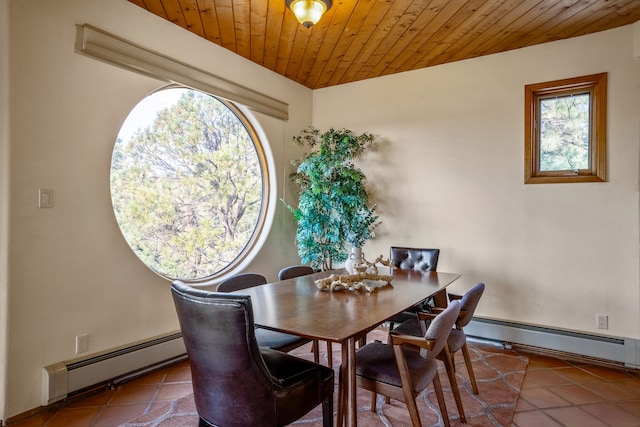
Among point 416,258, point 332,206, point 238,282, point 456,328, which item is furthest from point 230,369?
point 332,206

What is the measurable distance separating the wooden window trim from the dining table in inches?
59.9

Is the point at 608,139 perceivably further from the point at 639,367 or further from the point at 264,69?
the point at 264,69

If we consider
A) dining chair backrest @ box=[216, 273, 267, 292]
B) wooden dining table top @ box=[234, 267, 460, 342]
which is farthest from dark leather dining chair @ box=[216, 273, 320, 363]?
wooden dining table top @ box=[234, 267, 460, 342]

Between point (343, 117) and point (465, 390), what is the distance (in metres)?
3.26

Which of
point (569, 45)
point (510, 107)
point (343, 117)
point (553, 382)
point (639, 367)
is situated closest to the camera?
point (553, 382)

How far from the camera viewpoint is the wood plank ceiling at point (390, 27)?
2775mm

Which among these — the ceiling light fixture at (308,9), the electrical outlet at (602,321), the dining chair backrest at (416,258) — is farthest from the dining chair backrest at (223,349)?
the electrical outlet at (602,321)

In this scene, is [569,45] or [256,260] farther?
[256,260]

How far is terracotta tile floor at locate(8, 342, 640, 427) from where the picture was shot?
2215 mm

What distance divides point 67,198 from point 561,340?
4115 mm

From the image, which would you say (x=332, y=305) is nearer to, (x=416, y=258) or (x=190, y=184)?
(x=416, y=258)

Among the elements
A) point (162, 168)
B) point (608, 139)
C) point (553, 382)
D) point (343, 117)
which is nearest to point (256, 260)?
point (162, 168)

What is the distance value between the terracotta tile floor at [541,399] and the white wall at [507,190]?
523mm

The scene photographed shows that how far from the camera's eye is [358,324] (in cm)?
161
